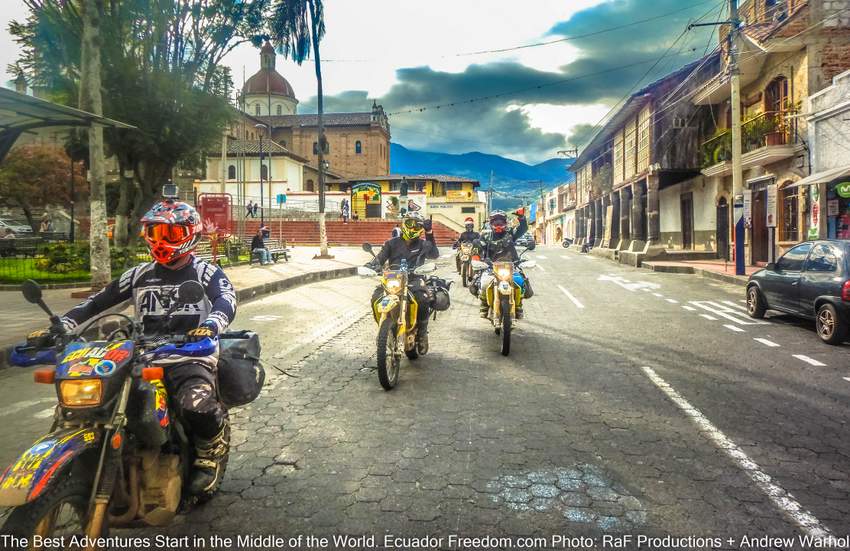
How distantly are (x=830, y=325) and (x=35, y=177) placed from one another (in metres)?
50.3

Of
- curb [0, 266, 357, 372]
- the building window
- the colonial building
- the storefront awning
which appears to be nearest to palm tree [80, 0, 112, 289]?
curb [0, 266, 357, 372]

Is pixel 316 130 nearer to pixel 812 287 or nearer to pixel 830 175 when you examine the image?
pixel 830 175

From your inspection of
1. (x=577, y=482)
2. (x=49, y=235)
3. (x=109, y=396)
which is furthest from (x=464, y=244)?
(x=49, y=235)

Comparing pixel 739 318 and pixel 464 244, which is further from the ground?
pixel 464 244

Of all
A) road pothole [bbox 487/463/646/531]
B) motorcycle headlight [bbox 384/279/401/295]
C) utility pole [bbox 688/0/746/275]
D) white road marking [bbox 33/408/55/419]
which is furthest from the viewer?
utility pole [bbox 688/0/746/275]

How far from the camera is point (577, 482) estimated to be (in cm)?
359

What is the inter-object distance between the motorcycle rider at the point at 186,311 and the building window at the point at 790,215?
69.3 ft

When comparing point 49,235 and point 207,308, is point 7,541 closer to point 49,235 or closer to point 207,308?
point 207,308

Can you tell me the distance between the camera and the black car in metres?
8.14

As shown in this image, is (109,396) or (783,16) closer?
(109,396)

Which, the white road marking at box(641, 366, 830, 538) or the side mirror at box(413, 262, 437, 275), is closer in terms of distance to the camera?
the white road marking at box(641, 366, 830, 538)

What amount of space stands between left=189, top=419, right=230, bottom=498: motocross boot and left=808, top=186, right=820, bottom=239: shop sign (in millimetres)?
19534

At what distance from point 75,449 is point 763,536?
10.8 ft

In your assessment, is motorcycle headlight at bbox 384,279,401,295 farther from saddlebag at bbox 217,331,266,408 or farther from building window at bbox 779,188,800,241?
building window at bbox 779,188,800,241
